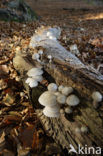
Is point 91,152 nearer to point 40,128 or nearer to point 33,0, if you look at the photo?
point 40,128

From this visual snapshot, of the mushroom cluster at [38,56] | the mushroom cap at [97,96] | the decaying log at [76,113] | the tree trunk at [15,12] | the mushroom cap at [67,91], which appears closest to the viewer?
the mushroom cap at [97,96]

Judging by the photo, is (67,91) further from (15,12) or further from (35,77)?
(15,12)

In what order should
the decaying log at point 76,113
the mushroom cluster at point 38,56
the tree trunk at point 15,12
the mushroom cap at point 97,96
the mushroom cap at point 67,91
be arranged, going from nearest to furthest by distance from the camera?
the mushroom cap at point 97,96 < the decaying log at point 76,113 < the mushroom cap at point 67,91 < the mushroom cluster at point 38,56 < the tree trunk at point 15,12

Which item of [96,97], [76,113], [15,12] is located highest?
[15,12]

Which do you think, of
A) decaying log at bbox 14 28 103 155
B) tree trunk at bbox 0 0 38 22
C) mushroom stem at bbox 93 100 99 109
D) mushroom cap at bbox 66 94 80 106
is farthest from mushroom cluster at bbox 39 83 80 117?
tree trunk at bbox 0 0 38 22

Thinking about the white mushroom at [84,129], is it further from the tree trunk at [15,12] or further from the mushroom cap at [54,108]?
the tree trunk at [15,12]

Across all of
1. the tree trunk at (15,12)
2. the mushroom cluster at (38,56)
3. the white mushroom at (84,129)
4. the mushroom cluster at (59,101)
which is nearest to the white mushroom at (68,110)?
the mushroom cluster at (59,101)

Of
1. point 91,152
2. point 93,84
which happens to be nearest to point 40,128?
point 91,152

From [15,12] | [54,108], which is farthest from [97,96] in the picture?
[15,12]
